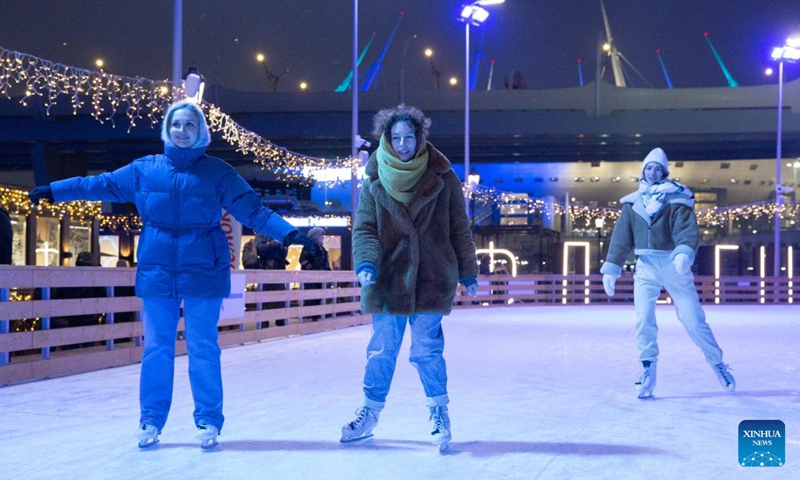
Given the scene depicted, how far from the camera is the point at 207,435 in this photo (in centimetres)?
448

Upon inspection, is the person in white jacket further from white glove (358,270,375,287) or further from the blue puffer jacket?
the blue puffer jacket

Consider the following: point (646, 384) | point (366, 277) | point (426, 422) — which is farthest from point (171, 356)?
point (646, 384)

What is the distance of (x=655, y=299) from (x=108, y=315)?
4.99 m

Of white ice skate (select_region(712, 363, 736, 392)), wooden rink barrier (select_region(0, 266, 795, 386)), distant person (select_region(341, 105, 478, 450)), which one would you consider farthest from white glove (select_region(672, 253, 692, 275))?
wooden rink barrier (select_region(0, 266, 795, 386))

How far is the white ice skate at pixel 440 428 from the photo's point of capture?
4.45m

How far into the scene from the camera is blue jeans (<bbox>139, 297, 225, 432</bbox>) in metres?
4.54

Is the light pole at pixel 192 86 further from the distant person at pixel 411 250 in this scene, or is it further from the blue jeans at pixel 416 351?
the blue jeans at pixel 416 351

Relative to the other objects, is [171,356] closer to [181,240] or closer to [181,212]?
[181,240]

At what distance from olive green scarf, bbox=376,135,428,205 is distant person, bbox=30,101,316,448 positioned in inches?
18.7

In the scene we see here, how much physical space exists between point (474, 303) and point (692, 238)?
18850 mm

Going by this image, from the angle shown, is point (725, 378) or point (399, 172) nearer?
point (399, 172)

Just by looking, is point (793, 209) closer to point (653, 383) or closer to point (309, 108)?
point (309, 108)

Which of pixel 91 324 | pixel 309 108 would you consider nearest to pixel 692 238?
pixel 91 324

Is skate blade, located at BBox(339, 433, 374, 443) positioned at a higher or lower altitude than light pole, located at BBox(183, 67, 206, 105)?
lower
